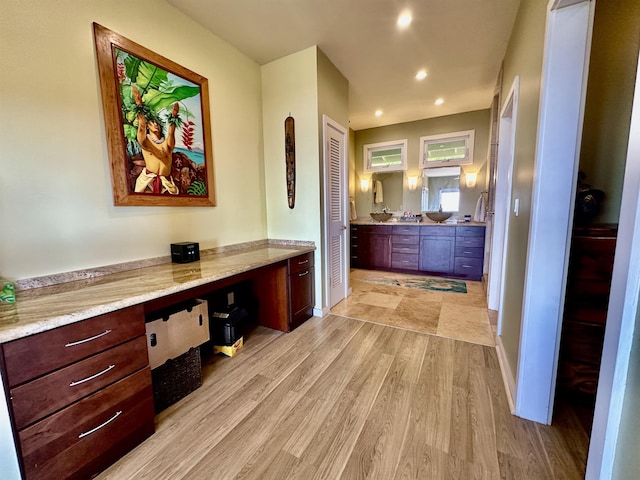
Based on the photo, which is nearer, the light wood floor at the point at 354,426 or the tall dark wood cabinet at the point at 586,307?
the light wood floor at the point at 354,426

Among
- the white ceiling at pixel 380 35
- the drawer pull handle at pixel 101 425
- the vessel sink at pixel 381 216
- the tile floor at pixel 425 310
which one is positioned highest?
the white ceiling at pixel 380 35

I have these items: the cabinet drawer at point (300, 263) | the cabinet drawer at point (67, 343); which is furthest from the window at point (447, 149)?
the cabinet drawer at point (67, 343)

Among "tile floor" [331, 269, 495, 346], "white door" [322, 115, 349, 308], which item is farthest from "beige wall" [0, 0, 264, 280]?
"tile floor" [331, 269, 495, 346]

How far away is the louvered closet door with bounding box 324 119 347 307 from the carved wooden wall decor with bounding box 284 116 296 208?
1.12 ft

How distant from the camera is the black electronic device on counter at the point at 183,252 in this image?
197 centimetres

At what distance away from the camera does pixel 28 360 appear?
929 mm

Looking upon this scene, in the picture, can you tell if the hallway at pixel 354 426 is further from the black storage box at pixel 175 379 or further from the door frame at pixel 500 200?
the door frame at pixel 500 200

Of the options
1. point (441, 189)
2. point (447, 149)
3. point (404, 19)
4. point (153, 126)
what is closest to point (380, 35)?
point (404, 19)

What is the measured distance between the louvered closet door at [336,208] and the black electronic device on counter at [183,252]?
138cm

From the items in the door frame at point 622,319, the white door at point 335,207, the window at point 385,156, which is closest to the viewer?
the door frame at point 622,319

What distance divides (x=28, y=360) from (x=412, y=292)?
3490 mm

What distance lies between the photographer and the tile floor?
8.04 feet

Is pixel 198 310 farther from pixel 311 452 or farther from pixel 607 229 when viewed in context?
pixel 607 229

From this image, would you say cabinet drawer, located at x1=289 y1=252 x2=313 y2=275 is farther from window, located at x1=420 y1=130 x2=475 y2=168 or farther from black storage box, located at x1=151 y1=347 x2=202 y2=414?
window, located at x1=420 y1=130 x2=475 y2=168
